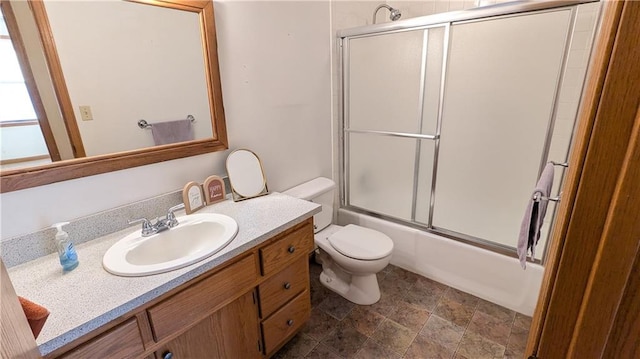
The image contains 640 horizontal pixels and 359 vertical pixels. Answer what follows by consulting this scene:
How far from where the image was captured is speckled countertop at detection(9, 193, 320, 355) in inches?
32.1

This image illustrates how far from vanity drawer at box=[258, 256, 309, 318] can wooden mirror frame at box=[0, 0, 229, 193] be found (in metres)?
0.73

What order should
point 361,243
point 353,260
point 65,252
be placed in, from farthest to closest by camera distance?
point 361,243 → point 353,260 → point 65,252

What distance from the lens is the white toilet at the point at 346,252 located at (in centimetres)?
182

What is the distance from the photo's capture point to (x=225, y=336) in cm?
122

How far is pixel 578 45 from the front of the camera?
144cm

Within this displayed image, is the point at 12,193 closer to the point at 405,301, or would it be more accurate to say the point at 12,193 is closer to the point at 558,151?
the point at 405,301

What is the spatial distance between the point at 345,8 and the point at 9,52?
1.90m

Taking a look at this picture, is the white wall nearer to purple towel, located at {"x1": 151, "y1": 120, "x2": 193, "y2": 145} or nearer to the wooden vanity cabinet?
purple towel, located at {"x1": 151, "y1": 120, "x2": 193, "y2": 145}

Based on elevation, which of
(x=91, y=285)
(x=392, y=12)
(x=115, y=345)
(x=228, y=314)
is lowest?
(x=228, y=314)

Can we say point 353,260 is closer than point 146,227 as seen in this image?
No

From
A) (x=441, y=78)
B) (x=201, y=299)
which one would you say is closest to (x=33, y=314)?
(x=201, y=299)

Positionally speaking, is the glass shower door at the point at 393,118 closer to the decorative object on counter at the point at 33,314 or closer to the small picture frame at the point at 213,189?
the small picture frame at the point at 213,189

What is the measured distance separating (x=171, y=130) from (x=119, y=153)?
25 cm

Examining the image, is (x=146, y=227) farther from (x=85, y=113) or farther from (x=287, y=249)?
(x=287, y=249)
